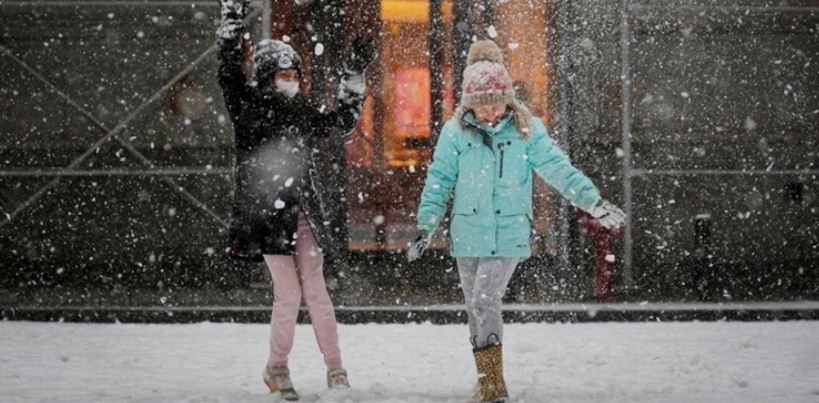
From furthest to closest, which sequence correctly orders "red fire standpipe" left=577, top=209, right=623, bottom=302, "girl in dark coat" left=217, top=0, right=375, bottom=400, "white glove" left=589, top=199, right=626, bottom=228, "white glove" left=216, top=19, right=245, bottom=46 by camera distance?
"red fire standpipe" left=577, top=209, right=623, bottom=302, "girl in dark coat" left=217, top=0, right=375, bottom=400, "white glove" left=216, top=19, right=245, bottom=46, "white glove" left=589, top=199, right=626, bottom=228

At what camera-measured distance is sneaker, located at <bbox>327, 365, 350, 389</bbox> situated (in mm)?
5379

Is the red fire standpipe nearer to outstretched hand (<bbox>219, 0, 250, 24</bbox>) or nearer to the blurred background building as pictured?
the blurred background building

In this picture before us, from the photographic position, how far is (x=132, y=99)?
12.5 metres

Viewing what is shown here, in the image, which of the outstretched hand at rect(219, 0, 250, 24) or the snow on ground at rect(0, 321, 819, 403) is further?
the snow on ground at rect(0, 321, 819, 403)

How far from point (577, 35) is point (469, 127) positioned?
7259mm

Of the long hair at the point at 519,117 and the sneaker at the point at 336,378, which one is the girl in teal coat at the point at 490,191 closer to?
the long hair at the point at 519,117

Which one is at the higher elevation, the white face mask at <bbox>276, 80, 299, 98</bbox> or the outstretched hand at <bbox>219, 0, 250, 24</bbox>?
the outstretched hand at <bbox>219, 0, 250, 24</bbox>

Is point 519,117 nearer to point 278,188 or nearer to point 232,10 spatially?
point 278,188

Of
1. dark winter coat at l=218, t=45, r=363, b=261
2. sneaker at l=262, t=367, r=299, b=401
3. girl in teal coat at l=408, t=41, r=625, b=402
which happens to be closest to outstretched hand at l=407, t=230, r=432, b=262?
girl in teal coat at l=408, t=41, r=625, b=402

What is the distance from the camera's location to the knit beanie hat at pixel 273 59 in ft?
17.2

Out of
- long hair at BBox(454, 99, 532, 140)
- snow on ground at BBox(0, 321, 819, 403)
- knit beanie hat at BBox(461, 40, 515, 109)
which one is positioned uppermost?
knit beanie hat at BBox(461, 40, 515, 109)

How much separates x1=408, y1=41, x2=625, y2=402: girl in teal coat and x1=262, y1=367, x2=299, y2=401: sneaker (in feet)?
2.90

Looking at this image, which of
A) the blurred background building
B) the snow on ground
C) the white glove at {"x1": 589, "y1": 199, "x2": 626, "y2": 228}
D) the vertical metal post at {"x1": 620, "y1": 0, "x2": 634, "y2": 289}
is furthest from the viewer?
the blurred background building

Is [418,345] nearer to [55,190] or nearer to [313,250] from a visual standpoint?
[313,250]
